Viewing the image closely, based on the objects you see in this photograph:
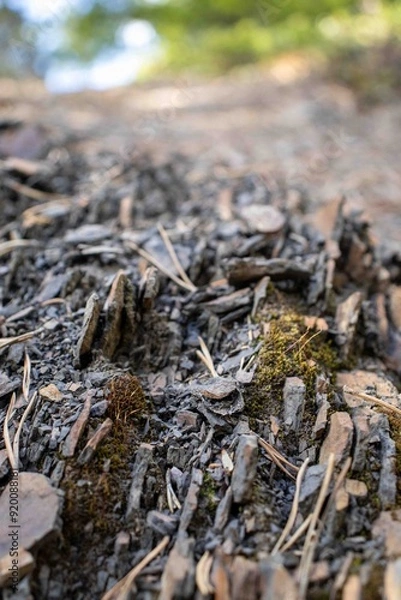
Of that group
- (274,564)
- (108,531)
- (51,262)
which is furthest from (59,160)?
(274,564)

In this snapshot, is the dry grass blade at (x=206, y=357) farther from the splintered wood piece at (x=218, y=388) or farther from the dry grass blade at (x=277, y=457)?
the dry grass blade at (x=277, y=457)

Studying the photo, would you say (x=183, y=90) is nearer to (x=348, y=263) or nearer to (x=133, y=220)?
(x=133, y=220)

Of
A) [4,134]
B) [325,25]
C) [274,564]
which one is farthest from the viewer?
[325,25]

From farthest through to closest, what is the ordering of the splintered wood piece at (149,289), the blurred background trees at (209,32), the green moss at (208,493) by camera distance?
1. the blurred background trees at (209,32)
2. the splintered wood piece at (149,289)
3. the green moss at (208,493)

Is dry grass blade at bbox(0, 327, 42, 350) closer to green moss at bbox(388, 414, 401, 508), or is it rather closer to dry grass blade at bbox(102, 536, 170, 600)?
dry grass blade at bbox(102, 536, 170, 600)

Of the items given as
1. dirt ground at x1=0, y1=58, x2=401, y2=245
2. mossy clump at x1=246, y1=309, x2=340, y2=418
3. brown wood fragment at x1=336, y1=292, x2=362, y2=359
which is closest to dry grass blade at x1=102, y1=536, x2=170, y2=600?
mossy clump at x1=246, y1=309, x2=340, y2=418

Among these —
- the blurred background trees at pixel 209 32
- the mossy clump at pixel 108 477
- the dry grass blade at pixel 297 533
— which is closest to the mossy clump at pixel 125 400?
the mossy clump at pixel 108 477

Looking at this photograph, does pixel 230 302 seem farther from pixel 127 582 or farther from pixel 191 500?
pixel 127 582
